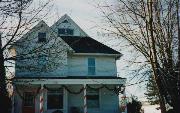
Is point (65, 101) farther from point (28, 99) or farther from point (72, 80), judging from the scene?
point (28, 99)

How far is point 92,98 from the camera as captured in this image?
2986 centimetres

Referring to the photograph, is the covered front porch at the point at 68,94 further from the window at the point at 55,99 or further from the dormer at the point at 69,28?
the dormer at the point at 69,28

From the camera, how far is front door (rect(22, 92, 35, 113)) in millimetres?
27266

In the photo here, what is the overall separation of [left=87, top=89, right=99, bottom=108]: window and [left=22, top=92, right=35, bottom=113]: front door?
504cm

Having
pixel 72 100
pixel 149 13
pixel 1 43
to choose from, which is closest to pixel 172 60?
pixel 149 13

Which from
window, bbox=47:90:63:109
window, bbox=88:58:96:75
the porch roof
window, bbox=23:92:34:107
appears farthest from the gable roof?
window, bbox=23:92:34:107

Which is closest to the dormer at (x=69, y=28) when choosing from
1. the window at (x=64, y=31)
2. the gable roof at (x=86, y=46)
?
the window at (x=64, y=31)

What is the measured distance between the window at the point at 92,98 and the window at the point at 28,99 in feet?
16.7

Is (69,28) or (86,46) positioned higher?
(69,28)

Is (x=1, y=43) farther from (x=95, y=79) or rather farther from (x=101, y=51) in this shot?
(x=101, y=51)

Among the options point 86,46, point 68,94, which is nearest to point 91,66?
point 86,46

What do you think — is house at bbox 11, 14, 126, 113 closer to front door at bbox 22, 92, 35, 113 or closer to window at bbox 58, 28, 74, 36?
front door at bbox 22, 92, 35, 113

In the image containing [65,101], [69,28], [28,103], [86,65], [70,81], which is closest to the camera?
[70,81]

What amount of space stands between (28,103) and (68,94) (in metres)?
3.53
